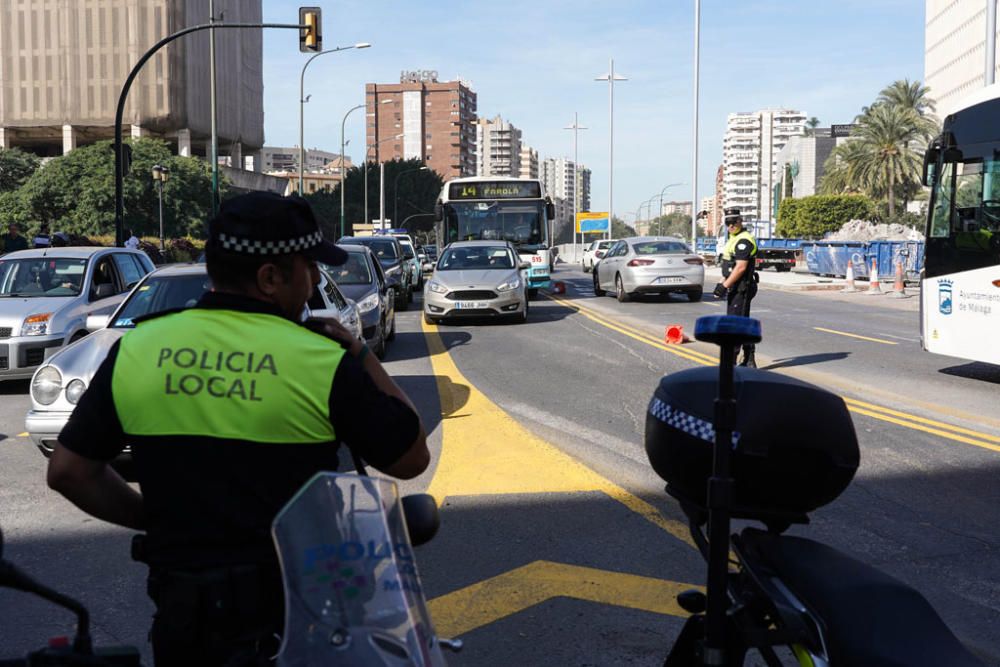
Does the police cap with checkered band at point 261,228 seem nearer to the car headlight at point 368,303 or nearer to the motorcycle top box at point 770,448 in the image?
the motorcycle top box at point 770,448

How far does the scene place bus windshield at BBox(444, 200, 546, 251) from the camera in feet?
85.5

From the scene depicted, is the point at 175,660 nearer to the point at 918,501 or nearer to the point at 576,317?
the point at 918,501

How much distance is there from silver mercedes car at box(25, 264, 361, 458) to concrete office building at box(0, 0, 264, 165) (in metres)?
72.4

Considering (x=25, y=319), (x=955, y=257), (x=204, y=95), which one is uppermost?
(x=204, y=95)

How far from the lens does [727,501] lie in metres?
2.48

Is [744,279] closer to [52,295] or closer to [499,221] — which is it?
[52,295]

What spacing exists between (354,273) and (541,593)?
10687 mm

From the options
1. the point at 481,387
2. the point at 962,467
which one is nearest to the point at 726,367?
the point at 962,467

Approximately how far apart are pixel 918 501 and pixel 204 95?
8289 cm

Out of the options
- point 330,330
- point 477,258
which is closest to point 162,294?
point 330,330

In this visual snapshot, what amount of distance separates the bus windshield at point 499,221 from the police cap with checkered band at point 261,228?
23910 millimetres

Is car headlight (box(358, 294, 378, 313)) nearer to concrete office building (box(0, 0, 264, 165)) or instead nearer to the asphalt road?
the asphalt road

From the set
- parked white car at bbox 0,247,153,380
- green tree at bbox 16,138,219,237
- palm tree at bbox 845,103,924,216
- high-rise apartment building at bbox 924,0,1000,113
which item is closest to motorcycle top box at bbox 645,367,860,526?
parked white car at bbox 0,247,153,380

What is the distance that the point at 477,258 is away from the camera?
1998 centimetres
